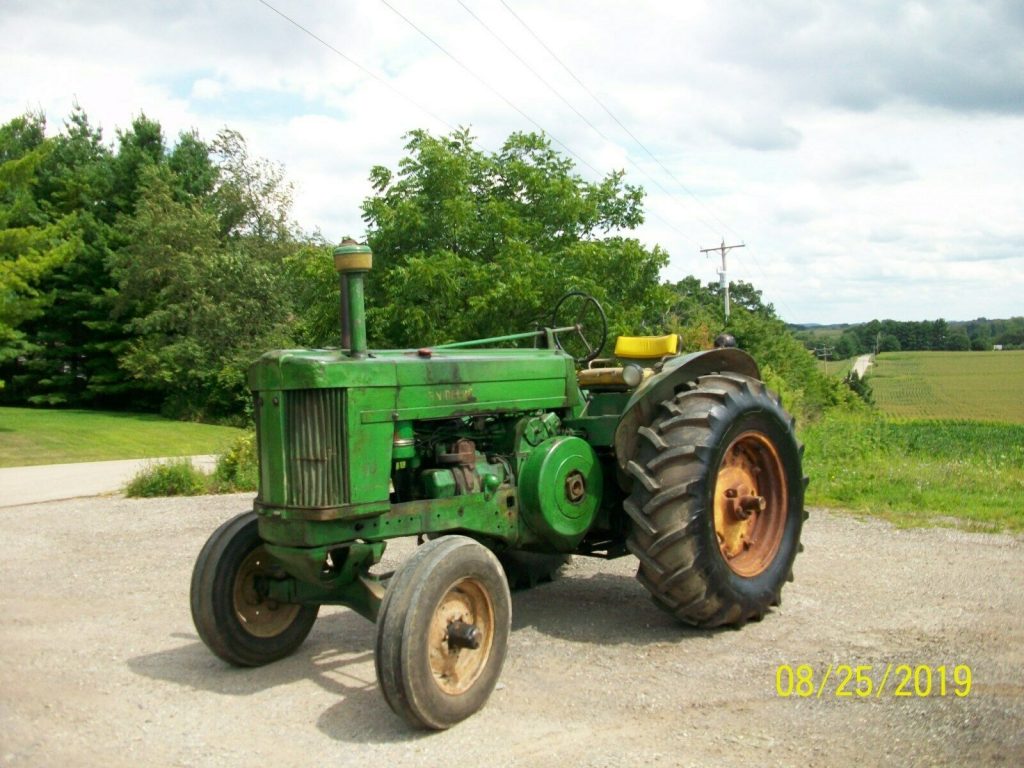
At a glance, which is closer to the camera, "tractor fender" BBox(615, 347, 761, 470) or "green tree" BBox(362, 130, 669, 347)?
"tractor fender" BBox(615, 347, 761, 470)

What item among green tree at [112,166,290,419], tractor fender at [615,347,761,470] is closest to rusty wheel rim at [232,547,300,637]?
tractor fender at [615,347,761,470]

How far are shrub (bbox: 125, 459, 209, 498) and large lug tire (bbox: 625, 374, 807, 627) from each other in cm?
865

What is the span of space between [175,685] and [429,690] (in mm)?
1646

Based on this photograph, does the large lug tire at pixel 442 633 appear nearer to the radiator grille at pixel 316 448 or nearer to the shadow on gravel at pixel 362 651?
the shadow on gravel at pixel 362 651

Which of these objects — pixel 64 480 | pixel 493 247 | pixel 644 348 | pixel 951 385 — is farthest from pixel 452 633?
pixel 951 385

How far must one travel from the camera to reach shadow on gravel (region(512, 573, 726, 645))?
5.58 metres

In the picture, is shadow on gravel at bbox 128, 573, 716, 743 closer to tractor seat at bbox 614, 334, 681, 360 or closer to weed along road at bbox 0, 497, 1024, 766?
weed along road at bbox 0, 497, 1024, 766

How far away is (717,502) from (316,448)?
2541 millimetres

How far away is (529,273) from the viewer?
18172mm

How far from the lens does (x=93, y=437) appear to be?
24.5 metres

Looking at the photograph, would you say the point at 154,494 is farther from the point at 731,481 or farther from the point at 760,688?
the point at 760,688

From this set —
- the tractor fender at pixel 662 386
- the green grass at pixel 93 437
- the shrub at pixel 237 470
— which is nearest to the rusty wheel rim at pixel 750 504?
the tractor fender at pixel 662 386

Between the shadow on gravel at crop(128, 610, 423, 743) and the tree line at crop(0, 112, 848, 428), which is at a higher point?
the tree line at crop(0, 112, 848, 428)

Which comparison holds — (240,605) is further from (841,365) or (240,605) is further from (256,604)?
(841,365)
